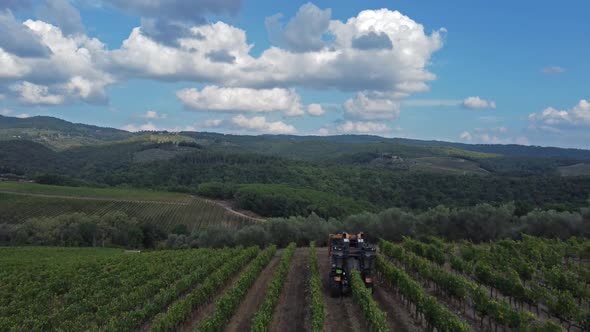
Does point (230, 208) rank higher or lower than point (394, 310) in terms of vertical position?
lower

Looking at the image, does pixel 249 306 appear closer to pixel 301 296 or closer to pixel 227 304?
pixel 227 304

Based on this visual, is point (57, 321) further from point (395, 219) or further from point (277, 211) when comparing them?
point (277, 211)

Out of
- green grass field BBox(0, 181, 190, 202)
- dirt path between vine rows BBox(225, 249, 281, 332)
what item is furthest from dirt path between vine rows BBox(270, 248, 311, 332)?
green grass field BBox(0, 181, 190, 202)

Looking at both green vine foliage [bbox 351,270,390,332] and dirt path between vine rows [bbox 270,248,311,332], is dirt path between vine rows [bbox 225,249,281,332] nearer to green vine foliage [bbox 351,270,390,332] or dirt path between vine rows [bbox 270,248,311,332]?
dirt path between vine rows [bbox 270,248,311,332]

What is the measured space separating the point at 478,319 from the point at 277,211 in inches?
3728

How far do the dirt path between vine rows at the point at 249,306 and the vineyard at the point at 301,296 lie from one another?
0.22 feet

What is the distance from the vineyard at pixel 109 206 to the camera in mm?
96062

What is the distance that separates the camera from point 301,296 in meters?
31.1

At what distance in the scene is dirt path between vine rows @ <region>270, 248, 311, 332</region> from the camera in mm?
24578

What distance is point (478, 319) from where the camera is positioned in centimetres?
2589

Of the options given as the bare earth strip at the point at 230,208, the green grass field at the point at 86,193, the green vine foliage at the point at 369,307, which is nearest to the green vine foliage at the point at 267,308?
the green vine foliage at the point at 369,307

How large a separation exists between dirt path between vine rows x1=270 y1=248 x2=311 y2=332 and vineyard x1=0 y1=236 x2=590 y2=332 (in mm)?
70

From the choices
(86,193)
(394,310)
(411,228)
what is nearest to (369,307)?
(394,310)

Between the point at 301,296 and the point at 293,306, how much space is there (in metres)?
2.68
